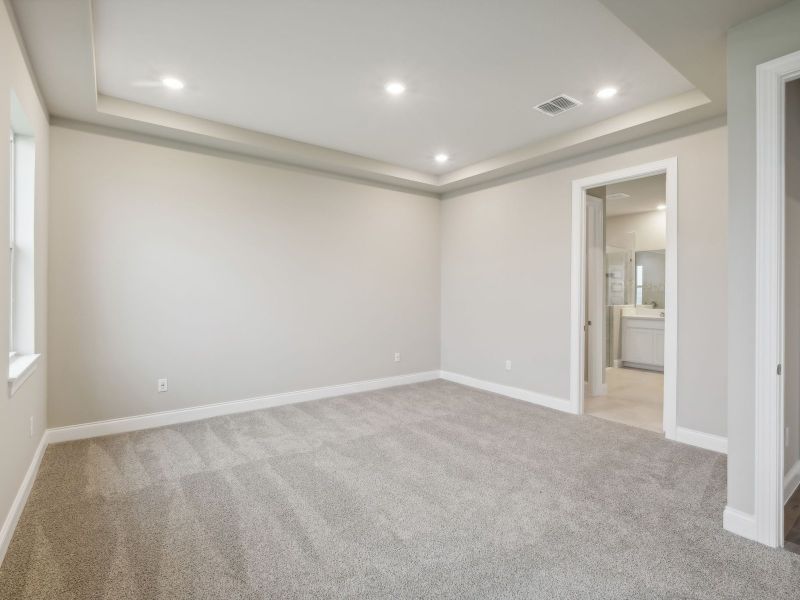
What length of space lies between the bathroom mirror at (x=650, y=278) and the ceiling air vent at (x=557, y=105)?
510cm

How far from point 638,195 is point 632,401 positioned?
323cm

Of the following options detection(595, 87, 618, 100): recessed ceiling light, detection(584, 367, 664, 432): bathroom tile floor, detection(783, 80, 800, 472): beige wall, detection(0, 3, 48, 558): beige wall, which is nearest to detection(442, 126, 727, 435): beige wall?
detection(584, 367, 664, 432): bathroom tile floor

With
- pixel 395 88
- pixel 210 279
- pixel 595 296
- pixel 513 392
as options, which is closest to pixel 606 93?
pixel 395 88

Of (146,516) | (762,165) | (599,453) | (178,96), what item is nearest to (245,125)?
(178,96)

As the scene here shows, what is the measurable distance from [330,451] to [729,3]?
3674 mm

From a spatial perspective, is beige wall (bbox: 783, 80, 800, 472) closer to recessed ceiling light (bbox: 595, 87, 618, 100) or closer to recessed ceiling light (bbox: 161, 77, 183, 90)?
recessed ceiling light (bbox: 595, 87, 618, 100)

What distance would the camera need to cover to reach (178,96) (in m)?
3.34

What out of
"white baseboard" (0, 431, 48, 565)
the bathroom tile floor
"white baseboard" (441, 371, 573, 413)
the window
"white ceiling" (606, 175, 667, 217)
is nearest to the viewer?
"white baseboard" (0, 431, 48, 565)

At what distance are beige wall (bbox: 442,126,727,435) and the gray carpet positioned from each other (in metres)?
0.81

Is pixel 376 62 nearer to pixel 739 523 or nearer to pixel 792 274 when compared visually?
pixel 792 274

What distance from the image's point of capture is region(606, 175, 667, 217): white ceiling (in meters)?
5.55

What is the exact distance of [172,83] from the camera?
3.12 m

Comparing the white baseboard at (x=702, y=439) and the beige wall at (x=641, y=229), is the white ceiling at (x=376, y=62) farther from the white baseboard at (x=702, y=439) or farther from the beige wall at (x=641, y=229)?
the beige wall at (x=641, y=229)

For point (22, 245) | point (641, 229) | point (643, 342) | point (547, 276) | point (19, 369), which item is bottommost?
point (643, 342)
